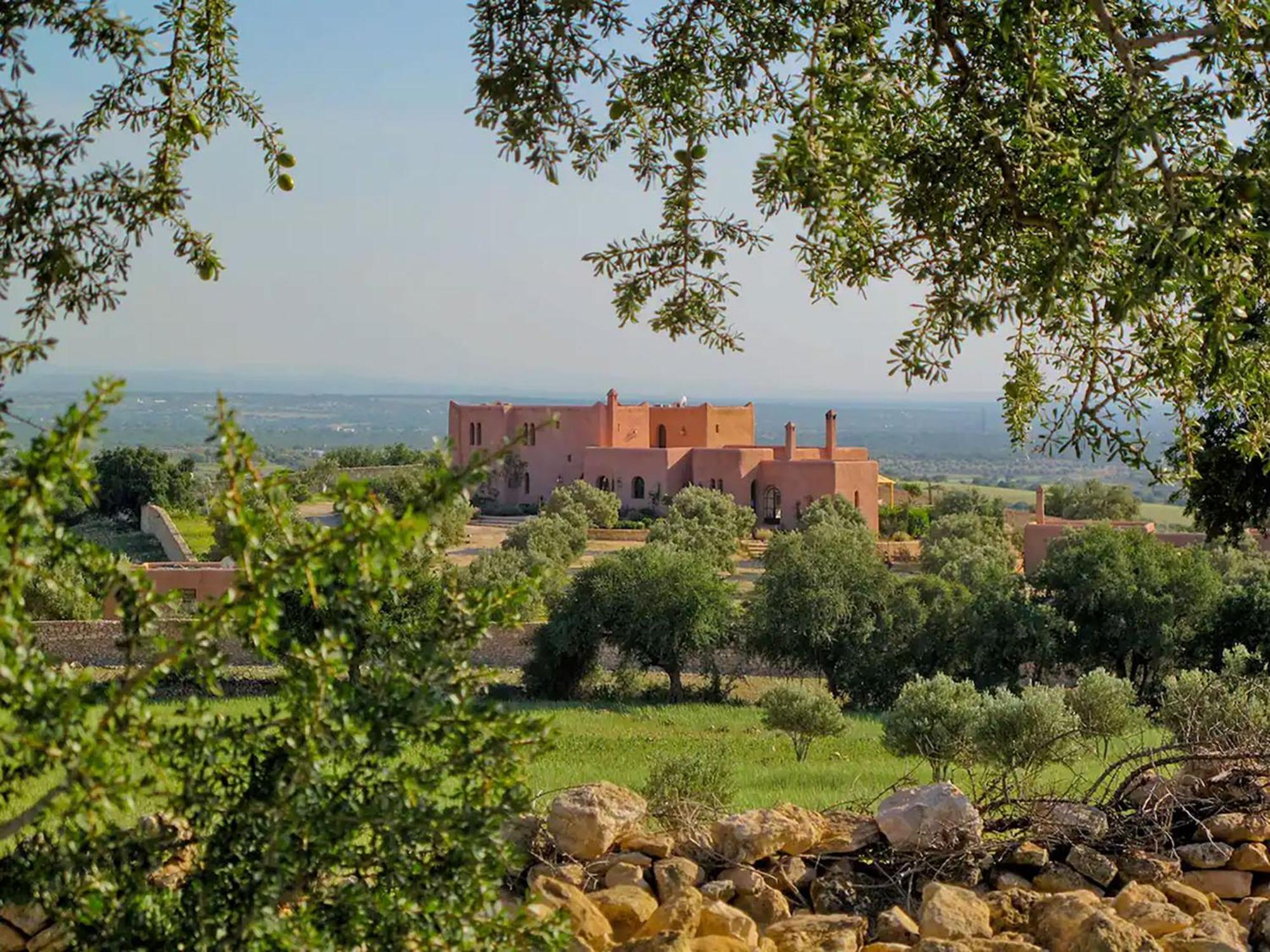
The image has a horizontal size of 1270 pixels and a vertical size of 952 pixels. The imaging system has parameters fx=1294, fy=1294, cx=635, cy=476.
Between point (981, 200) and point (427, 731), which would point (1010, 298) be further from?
point (427, 731)

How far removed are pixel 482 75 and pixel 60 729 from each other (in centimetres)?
338

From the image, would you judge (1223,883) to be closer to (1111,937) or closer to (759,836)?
(1111,937)

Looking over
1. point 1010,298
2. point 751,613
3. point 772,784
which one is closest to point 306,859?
point 1010,298

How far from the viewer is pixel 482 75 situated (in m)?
4.83

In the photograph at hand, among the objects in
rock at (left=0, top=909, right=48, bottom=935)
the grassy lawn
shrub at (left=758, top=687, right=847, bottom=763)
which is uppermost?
rock at (left=0, top=909, right=48, bottom=935)

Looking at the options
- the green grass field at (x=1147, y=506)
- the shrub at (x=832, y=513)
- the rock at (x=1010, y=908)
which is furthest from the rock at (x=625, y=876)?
the green grass field at (x=1147, y=506)

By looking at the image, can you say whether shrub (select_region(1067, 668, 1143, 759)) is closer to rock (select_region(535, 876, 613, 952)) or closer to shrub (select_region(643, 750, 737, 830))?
shrub (select_region(643, 750, 737, 830))

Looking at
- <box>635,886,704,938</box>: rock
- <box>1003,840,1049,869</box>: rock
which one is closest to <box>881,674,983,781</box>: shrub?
<box>1003,840,1049,869</box>: rock

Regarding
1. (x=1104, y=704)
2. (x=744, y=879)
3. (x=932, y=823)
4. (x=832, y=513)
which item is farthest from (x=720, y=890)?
(x=832, y=513)

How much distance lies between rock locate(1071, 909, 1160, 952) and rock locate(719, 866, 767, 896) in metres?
1.11

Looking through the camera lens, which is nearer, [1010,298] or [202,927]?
[202,927]

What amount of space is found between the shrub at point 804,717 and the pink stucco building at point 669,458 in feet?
86.4

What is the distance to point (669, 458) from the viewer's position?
160 feet

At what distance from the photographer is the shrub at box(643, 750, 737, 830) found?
504cm
